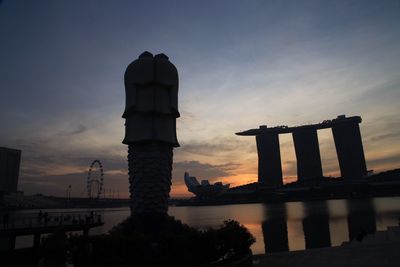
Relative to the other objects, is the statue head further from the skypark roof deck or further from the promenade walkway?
the skypark roof deck

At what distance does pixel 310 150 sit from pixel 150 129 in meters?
175

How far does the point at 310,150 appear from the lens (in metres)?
188

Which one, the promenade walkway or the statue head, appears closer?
the promenade walkway

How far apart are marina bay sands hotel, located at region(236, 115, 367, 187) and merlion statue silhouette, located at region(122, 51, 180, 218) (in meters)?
161

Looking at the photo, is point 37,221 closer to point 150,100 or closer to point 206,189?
point 150,100

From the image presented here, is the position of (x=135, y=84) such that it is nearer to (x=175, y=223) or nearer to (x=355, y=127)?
(x=175, y=223)

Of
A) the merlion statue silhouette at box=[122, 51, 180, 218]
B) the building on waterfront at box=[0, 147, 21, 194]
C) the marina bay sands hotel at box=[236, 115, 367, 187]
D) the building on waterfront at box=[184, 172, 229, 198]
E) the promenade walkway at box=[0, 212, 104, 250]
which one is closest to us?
the merlion statue silhouette at box=[122, 51, 180, 218]

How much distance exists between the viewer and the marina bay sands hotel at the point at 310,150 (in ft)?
561

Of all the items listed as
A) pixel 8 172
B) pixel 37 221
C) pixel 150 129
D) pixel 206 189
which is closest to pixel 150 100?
pixel 150 129

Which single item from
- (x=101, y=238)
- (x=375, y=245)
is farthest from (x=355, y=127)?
(x=101, y=238)

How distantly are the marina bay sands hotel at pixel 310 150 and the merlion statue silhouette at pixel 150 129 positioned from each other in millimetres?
161396

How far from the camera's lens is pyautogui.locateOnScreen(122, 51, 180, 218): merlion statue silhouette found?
23609 millimetres

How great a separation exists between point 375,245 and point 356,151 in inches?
6495

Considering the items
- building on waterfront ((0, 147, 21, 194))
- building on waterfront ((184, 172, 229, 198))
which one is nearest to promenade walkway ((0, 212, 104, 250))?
building on waterfront ((0, 147, 21, 194))
